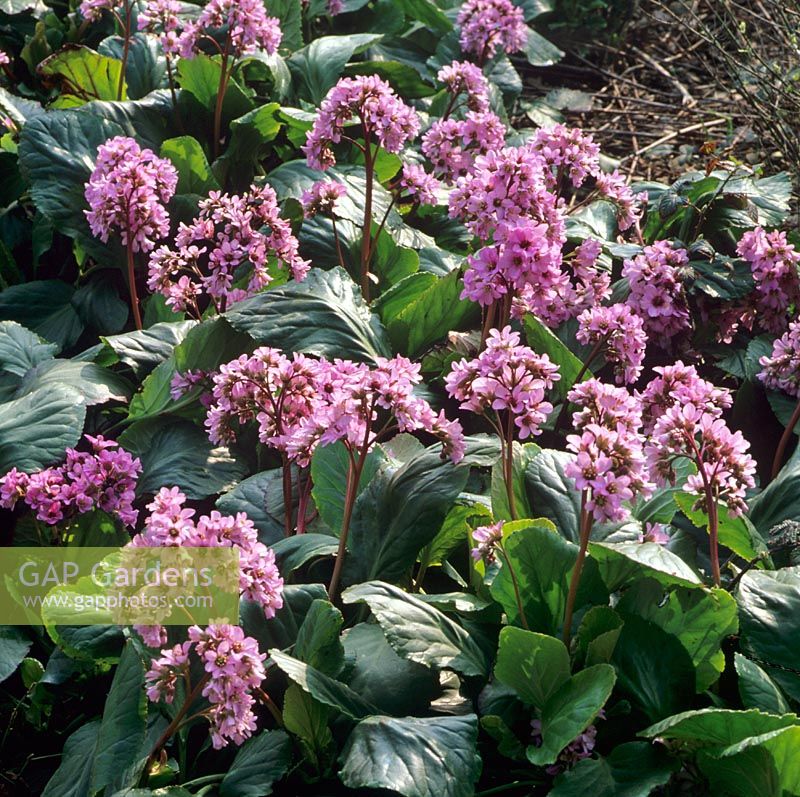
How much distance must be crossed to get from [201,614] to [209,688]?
0.62 ft

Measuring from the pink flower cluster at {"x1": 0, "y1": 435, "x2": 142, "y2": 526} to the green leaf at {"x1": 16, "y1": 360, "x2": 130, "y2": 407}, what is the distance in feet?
0.69

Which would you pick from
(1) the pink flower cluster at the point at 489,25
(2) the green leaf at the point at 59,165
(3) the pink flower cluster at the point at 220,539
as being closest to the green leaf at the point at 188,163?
(2) the green leaf at the point at 59,165

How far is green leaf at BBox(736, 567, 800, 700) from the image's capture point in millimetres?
1648

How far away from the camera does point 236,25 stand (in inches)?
117

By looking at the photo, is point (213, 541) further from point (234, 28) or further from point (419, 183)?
point (234, 28)

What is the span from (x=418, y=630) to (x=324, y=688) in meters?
0.17

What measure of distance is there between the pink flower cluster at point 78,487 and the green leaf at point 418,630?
24.6 inches

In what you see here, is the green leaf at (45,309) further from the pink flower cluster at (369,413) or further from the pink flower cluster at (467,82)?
the pink flower cluster at (369,413)

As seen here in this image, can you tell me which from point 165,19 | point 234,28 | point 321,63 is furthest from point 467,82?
point 165,19

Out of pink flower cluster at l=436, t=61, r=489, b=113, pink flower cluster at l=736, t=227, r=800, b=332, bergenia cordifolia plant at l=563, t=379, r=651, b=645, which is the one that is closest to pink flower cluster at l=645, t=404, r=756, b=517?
bergenia cordifolia plant at l=563, t=379, r=651, b=645

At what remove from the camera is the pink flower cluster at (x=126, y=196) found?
236 cm

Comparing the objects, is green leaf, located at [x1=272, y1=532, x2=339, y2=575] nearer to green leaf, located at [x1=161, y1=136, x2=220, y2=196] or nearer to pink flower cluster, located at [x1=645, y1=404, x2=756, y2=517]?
pink flower cluster, located at [x1=645, y1=404, x2=756, y2=517]

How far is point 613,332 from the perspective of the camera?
2062mm

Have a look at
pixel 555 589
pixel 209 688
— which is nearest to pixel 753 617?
pixel 555 589
